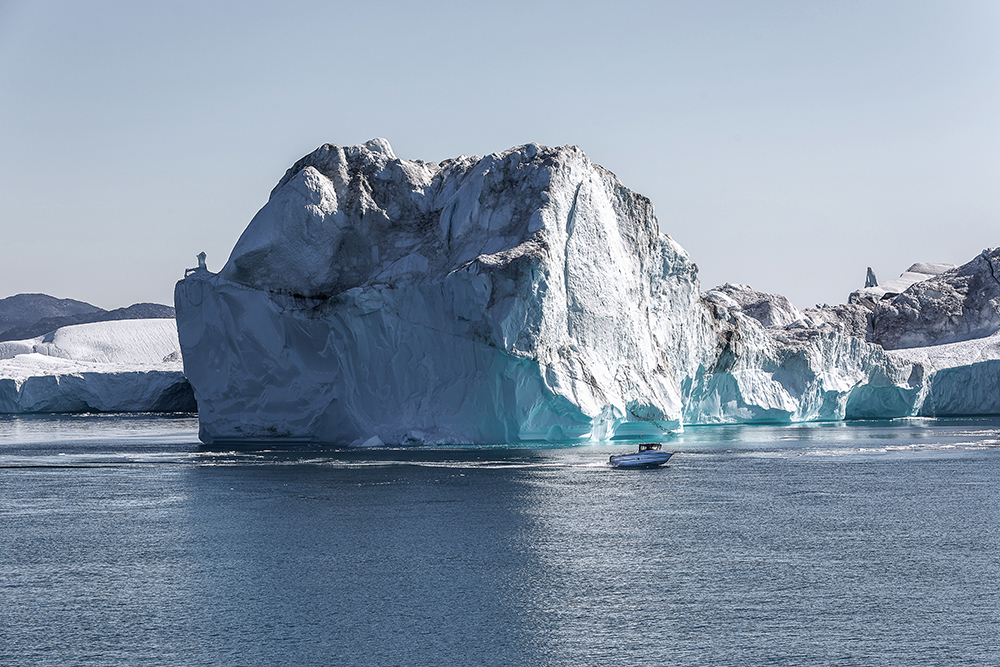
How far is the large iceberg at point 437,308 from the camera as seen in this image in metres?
35.9

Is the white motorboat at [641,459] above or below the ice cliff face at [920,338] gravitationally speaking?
below

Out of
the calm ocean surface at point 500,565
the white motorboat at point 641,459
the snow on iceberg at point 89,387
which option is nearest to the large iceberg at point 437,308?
the white motorboat at point 641,459

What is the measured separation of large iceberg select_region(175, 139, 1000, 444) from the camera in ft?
118

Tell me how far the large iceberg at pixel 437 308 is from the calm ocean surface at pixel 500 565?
16.6 feet

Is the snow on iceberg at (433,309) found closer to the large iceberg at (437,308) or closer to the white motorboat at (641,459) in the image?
the large iceberg at (437,308)

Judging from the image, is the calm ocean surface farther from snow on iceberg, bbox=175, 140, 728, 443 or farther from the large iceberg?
snow on iceberg, bbox=175, 140, 728, 443

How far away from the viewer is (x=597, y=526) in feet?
67.4

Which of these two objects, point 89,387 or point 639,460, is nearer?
point 639,460

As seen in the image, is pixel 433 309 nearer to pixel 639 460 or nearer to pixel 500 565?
pixel 639 460

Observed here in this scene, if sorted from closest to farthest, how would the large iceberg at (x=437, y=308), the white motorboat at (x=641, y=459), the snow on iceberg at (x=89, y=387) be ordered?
the white motorboat at (x=641, y=459)
the large iceberg at (x=437, y=308)
the snow on iceberg at (x=89, y=387)

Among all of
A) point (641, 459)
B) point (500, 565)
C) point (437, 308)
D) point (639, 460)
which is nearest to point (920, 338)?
point (641, 459)

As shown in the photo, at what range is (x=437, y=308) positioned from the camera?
36.8 m

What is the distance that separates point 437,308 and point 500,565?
20574mm

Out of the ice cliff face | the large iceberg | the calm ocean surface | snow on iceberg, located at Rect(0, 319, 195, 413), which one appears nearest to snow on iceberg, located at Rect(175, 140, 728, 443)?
the large iceberg
